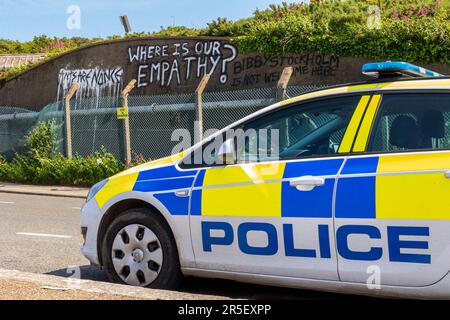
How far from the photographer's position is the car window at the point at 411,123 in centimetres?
501

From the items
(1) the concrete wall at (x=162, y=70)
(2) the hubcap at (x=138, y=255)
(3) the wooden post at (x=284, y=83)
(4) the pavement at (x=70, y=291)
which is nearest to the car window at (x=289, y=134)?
(2) the hubcap at (x=138, y=255)

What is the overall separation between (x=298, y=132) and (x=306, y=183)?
0.75 metres

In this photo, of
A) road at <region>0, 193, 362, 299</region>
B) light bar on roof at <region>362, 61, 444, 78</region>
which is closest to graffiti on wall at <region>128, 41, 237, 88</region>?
road at <region>0, 193, 362, 299</region>

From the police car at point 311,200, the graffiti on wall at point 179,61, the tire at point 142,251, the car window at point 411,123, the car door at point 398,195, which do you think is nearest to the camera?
the car door at point 398,195

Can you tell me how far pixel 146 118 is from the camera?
1856 centimetres

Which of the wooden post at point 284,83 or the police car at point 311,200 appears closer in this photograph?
the police car at point 311,200

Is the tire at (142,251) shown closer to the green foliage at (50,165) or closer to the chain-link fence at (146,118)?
the chain-link fence at (146,118)

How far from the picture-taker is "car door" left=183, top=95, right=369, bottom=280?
16.7 ft

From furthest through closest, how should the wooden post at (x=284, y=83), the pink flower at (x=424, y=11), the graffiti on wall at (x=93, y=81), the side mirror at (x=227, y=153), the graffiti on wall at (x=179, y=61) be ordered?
1. the graffiti on wall at (x=93, y=81)
2. the graffiti on wall at (x=179, y=61)
3. the pink flower at (x=424, y=11)
4. the wooden post at (x=284, y=83)
5. the side mirror at (x=227, y=153)

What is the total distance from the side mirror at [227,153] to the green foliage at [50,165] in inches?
512

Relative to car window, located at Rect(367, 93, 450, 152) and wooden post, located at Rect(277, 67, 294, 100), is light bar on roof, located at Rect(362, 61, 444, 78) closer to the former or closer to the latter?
car window, located at Rect(367, 93, 450, 152)

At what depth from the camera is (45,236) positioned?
10008 mm

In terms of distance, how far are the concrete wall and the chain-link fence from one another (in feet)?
6.17

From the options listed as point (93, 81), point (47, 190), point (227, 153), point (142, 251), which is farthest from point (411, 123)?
point (93, 81)
